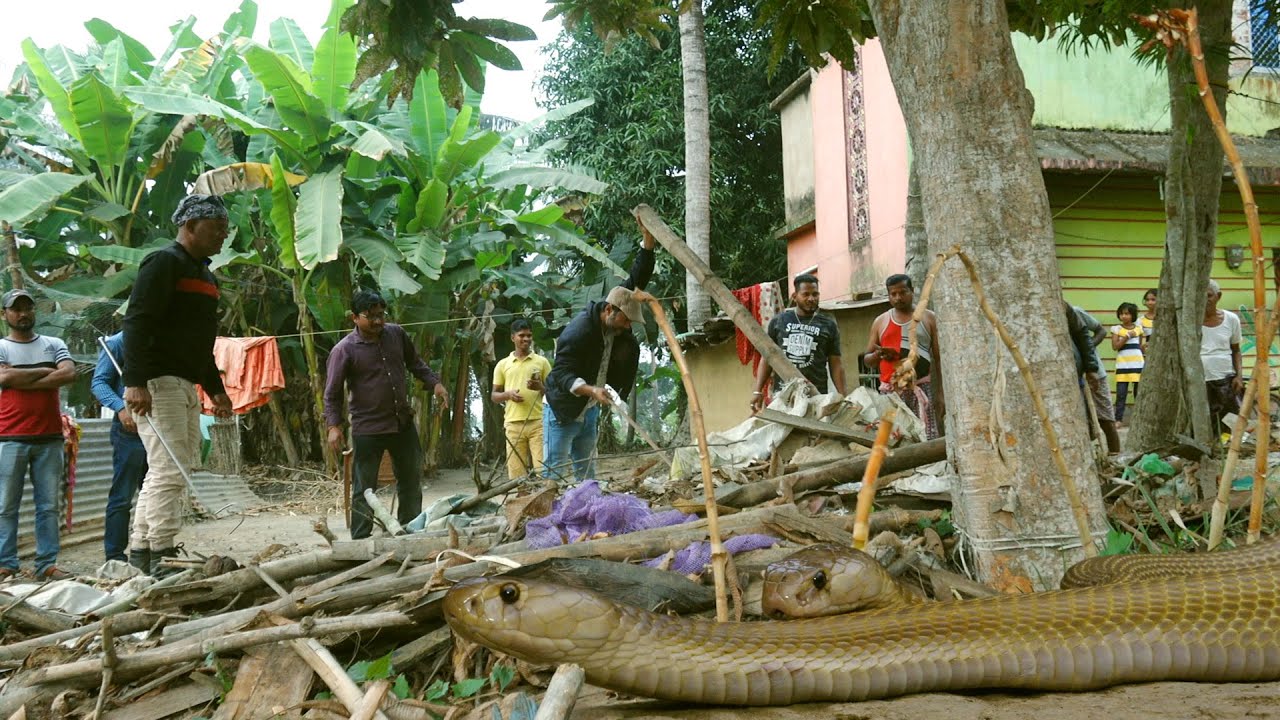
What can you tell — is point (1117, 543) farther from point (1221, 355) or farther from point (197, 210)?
point (1221, 355)

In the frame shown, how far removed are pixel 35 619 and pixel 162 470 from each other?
1745 mm

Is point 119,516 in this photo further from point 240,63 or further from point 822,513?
point 240,63

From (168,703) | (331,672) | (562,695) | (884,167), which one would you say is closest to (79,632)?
(168,703)

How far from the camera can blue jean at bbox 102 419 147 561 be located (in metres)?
5.63

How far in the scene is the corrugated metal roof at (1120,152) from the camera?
9984 mm

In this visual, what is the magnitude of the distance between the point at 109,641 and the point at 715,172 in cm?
1598

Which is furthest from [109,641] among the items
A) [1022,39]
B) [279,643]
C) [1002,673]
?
[1022,39]

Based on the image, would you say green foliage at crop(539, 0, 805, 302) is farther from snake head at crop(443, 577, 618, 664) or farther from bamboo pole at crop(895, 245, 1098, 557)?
snake head at crop(443, 577, 618, 664)

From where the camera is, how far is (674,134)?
17047 millimetres

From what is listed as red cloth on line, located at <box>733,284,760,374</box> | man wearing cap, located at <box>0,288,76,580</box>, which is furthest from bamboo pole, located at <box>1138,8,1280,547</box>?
red cloth on line, located at <box>733,284,760,374</box>

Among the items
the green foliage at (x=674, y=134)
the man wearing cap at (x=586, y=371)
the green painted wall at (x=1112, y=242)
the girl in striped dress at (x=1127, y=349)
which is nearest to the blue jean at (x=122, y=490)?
the man wearing cap at (x=586, y=371)

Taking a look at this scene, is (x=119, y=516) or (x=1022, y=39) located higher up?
(x=1022, y=39)

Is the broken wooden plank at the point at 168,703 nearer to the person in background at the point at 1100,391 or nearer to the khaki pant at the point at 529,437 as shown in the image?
the person in background at the point at 1100,391

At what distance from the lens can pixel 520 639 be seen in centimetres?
192
